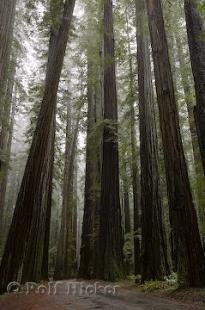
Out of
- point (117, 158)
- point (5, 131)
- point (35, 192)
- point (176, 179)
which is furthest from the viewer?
point (5, 131)

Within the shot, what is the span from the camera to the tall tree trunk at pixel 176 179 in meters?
6.34

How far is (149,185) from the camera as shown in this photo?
940 cm

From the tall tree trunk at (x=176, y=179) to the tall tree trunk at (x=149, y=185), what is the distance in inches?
67.5

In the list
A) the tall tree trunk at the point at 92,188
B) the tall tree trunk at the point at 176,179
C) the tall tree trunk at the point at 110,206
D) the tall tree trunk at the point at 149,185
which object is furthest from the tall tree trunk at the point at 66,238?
the tall tree trunk at the point at 176,179

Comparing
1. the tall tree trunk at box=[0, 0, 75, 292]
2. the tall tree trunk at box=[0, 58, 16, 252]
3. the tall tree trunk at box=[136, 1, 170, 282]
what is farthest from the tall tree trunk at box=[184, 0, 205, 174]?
the tall tree trunk at box=[0, 58, 16, 252]

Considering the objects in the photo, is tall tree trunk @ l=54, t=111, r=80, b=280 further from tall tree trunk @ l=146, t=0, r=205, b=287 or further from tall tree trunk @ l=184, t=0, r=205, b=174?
tall tree trunk @ l=184, t=0, r=205, b=174

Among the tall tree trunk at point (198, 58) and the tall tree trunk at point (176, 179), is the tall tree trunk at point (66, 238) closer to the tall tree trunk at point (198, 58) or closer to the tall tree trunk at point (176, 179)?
the tall tree trunk at point (176, 179)

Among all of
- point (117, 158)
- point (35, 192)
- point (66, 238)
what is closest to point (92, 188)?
point (117, 158)

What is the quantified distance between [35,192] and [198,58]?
458cm

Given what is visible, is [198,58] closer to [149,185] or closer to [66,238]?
[149,185]

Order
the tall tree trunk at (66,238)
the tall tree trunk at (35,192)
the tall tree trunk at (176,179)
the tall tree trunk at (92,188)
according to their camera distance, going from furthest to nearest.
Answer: the tall tree trunk at (66,238) < the tall tree trunk at (92,188) < the tall tree trunk at (35,192) < the tall tree trunk at (176,179)

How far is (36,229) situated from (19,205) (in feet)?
6.69

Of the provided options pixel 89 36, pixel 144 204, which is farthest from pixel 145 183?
pixel 89 36

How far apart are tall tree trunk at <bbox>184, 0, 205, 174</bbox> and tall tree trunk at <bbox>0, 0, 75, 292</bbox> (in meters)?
3.71
